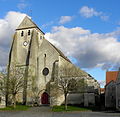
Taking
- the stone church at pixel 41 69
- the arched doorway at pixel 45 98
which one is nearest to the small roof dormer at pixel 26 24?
the stone church at pixel 41 69

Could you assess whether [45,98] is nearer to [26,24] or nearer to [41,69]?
[41,69]

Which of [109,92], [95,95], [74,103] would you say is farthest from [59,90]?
[109,92]

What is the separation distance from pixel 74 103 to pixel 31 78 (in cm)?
1010

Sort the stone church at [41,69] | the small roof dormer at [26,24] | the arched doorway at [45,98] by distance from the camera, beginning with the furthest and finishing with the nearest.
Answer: the small roof dormer at [26,24], the arched doorway at [45,98], the stone church at [41,69]

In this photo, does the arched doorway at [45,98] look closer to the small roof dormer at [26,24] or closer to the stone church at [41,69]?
the stone church at [41,69]

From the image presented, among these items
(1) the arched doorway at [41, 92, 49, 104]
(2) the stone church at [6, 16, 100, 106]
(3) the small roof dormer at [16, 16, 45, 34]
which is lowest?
(1) the arched doorway at [41, 92, 49, 104]

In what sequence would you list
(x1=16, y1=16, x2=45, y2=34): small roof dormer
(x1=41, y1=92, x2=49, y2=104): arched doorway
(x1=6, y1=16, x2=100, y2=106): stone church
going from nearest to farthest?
(x1=6, y1=16, x2=100, y2=106): stone church
(x1=41, y1=92, x2=49, y2=104): arched doorway
(x1=16, y1=16, x2=45, y2=34): small roof dormer

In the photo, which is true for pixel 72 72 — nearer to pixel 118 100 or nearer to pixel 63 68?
pixel 63 68

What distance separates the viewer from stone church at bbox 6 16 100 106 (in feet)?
137

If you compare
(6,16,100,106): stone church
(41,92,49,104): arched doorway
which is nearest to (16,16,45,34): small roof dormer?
(6,16,100,106): stone church

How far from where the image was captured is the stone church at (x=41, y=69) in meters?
41.8

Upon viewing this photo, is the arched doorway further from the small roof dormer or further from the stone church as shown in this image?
the small roof dormer

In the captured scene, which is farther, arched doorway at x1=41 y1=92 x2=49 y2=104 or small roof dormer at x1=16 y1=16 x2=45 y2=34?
small roof dormer at x1=16 y1=16 x2=45 y2=34

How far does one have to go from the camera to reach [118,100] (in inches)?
1377
